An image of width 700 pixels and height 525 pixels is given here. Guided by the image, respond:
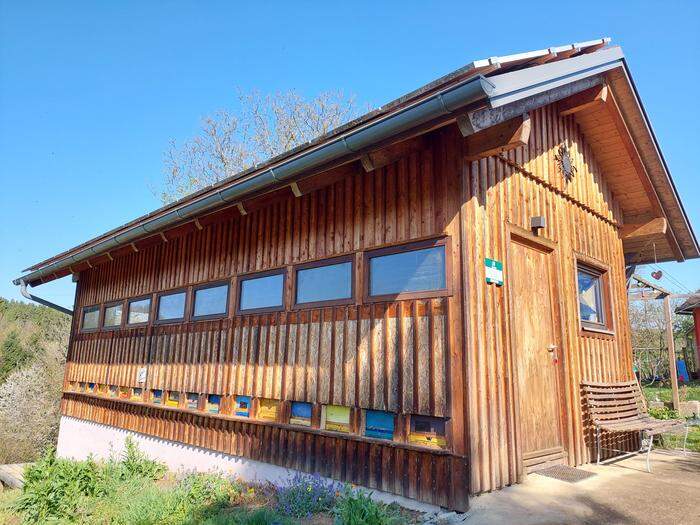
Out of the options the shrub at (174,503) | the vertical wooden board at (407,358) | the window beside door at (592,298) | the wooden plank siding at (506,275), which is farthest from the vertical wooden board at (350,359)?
the window beside door at (592,298)

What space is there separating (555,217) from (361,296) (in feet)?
9.04

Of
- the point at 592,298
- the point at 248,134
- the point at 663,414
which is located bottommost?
the point at 663,414

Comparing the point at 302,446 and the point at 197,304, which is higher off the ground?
the point at 197,304

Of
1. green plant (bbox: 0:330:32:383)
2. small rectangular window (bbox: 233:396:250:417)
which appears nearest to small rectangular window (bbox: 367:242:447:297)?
small rectangular window (bbox: 233:396:250:417)

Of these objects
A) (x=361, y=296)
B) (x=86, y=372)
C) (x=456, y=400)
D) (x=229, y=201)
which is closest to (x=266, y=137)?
(x=86, y=372)

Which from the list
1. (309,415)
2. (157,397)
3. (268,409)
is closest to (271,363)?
(268,409)

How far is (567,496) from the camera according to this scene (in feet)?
12.7

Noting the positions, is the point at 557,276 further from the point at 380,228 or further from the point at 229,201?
the point at 229,201

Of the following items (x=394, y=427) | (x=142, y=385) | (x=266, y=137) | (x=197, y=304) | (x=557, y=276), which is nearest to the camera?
(x=394, y=427)

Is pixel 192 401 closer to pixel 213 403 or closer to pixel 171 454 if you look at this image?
pixel 213 403

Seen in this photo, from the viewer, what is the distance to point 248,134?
18344 mm

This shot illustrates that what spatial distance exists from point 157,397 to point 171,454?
3.40 ft

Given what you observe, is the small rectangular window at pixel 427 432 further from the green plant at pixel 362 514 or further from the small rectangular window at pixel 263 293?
the small rectangular window at pixel 263 293

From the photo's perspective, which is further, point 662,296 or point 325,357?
point 662,296
